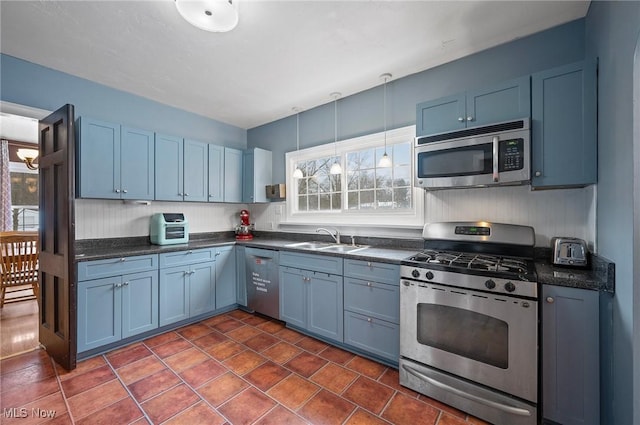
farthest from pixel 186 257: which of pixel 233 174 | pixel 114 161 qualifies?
pixel 233 174

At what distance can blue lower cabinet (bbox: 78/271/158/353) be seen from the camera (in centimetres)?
237

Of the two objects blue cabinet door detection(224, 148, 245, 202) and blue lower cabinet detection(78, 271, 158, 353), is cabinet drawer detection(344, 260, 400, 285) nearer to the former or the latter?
blue lower cabinet detection(78, 271, 158, 353)

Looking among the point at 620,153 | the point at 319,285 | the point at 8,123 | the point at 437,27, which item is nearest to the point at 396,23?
the point at 437,27

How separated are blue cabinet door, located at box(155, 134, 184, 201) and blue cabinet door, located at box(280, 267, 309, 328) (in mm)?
1653

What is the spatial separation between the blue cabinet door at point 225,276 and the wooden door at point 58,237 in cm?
138

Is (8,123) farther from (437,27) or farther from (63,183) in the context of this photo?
(437,27)

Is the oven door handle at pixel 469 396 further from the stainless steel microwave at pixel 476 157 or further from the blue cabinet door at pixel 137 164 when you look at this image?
the blue cabinet door at pixel 137 164

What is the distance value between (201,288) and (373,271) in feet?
6.92

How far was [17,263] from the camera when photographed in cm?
362

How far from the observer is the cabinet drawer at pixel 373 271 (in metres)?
2.20

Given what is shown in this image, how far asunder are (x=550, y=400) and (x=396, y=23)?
2.66 m

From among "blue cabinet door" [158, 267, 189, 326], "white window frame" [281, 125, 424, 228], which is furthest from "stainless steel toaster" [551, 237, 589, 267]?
"blue cabinet door" [158, 267, 189, 326]

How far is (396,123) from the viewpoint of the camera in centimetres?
286

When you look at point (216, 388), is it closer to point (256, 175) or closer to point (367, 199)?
point (367, 199)
